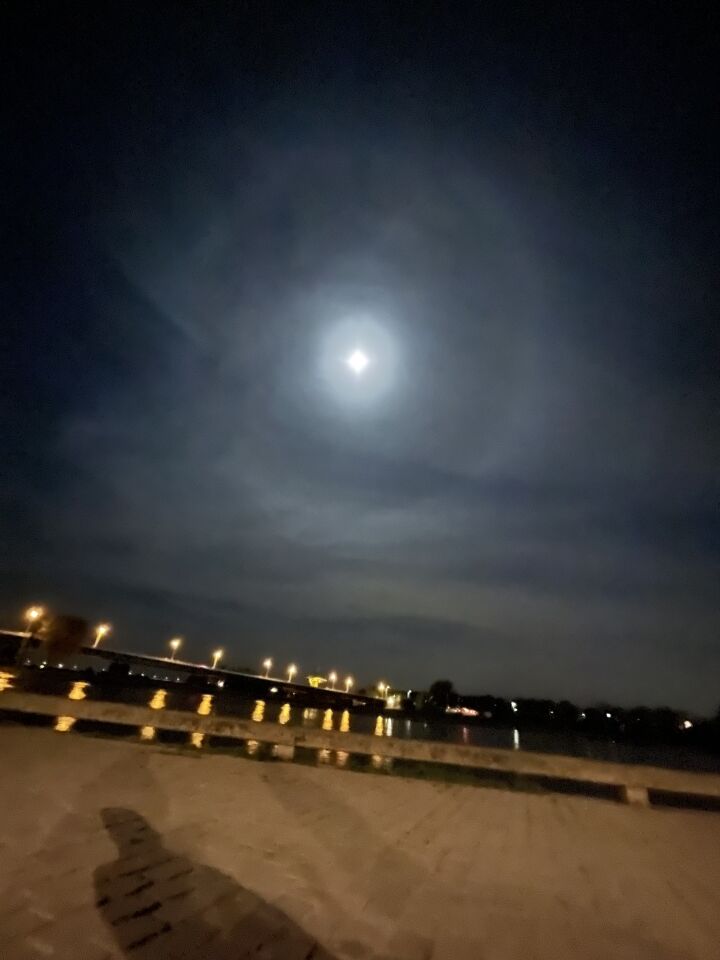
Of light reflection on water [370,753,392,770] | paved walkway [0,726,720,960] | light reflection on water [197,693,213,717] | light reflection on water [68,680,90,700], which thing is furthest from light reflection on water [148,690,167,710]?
paved walkway [0,726,720,960]

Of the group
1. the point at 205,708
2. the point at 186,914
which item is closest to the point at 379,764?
the point at 186,914

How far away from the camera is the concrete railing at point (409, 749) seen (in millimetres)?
12680

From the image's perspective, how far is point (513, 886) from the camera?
638 centimetres

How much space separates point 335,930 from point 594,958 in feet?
7.44

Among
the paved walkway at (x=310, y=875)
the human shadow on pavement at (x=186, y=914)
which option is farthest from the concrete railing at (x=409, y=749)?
the human shadow on pavement at (x=186, y=914)

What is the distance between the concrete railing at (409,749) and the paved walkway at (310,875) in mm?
1910

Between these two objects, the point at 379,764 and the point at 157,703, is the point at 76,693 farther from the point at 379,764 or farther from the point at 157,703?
Answer: the point at 379,764

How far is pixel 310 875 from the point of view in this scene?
5.96 meters

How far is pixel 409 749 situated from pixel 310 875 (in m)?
8.11

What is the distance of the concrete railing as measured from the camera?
41.6 ft

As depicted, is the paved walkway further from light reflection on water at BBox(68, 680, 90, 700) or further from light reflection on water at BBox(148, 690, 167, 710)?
light reflection on water at BBox(148, 690, 167, 710)

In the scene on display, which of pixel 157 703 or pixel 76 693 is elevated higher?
pixel 157 703

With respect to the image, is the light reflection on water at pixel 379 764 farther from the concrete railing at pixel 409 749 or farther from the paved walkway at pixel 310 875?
the paved walkway at pixel 310 875

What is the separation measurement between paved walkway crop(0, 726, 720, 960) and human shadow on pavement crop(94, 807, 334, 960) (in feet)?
0.06
